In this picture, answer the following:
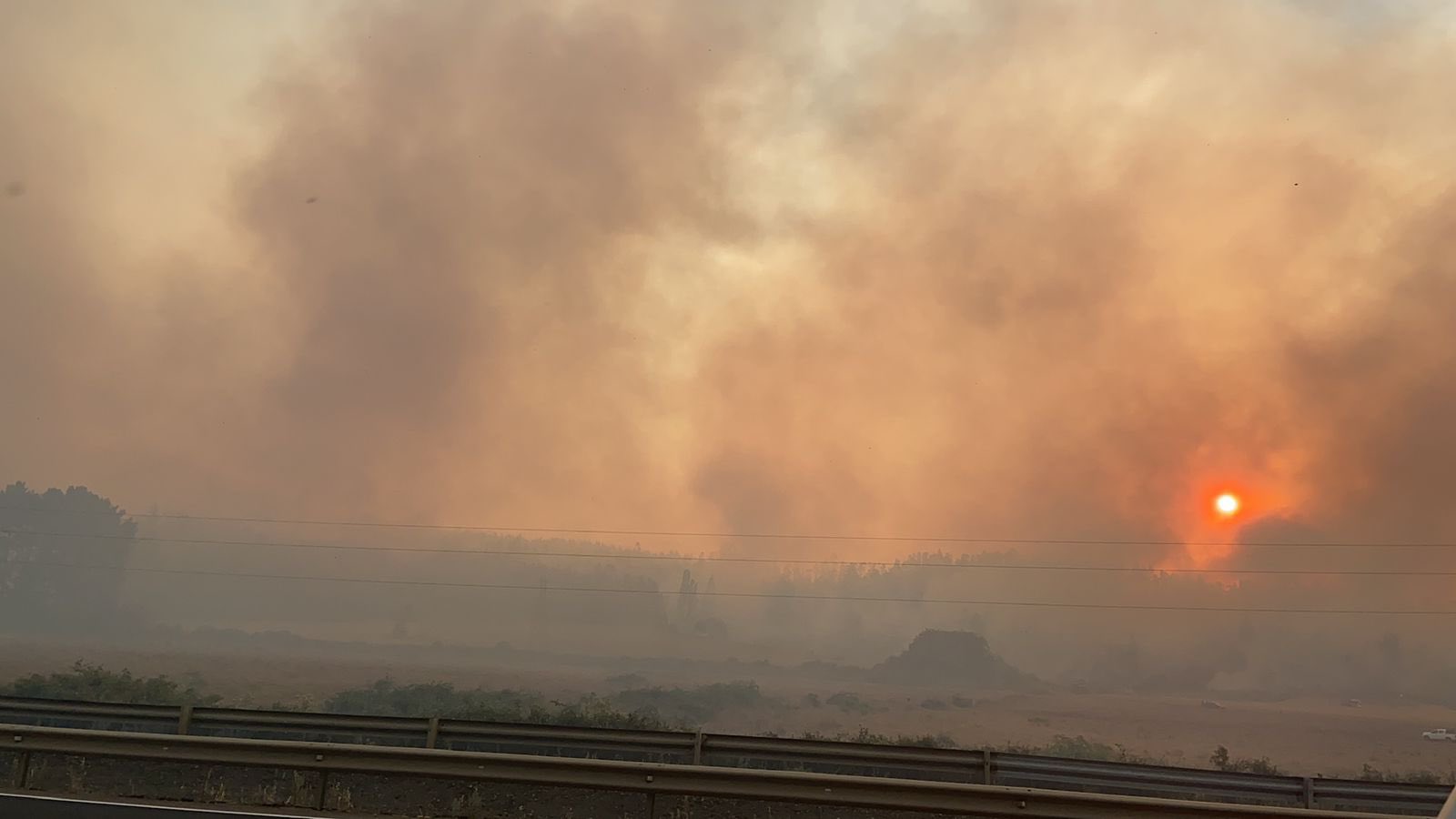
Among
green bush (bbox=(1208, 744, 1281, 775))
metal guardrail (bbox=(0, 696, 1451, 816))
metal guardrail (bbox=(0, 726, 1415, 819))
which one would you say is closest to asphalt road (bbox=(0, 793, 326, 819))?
metal guardrail (bbox=(0, 726, 1415, 819))

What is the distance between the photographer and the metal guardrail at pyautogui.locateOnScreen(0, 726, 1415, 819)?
8930 mm

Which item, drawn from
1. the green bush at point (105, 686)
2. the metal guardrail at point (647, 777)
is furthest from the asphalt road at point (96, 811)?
the green bush at point (105, 686)

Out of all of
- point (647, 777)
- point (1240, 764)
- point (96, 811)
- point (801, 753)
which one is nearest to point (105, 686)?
point (96, 811)

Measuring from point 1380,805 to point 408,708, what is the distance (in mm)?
33531

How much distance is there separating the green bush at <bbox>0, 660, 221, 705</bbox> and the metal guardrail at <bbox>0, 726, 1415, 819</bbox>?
13.7 m

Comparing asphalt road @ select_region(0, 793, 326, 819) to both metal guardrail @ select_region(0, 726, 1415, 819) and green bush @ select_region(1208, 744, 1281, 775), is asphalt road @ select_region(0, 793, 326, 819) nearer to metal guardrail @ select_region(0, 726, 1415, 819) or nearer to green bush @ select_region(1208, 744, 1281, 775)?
metal guardrail @ select_region(0, 726, 1415, 819)

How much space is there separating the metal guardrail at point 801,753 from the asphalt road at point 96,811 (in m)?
2.23

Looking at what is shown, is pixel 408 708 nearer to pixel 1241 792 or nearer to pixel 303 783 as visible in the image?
pixel 303 783

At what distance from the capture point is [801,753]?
11617 millimetres

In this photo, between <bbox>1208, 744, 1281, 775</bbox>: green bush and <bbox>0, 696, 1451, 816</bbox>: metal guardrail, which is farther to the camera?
<bbox>1208, 744, 1281, 775</bbox>: green bush

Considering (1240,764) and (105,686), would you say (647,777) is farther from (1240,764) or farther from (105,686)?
(105,686)

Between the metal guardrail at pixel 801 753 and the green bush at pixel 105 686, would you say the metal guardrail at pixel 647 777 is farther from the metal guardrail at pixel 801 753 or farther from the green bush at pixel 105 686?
the green bush at pixel 105 686

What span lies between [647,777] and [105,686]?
2158cm

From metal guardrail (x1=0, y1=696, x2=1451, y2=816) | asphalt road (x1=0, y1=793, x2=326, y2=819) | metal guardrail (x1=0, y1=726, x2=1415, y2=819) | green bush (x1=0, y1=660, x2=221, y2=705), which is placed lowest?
asphalt road (x1=0, y1=793, x2=326, y2=819)
